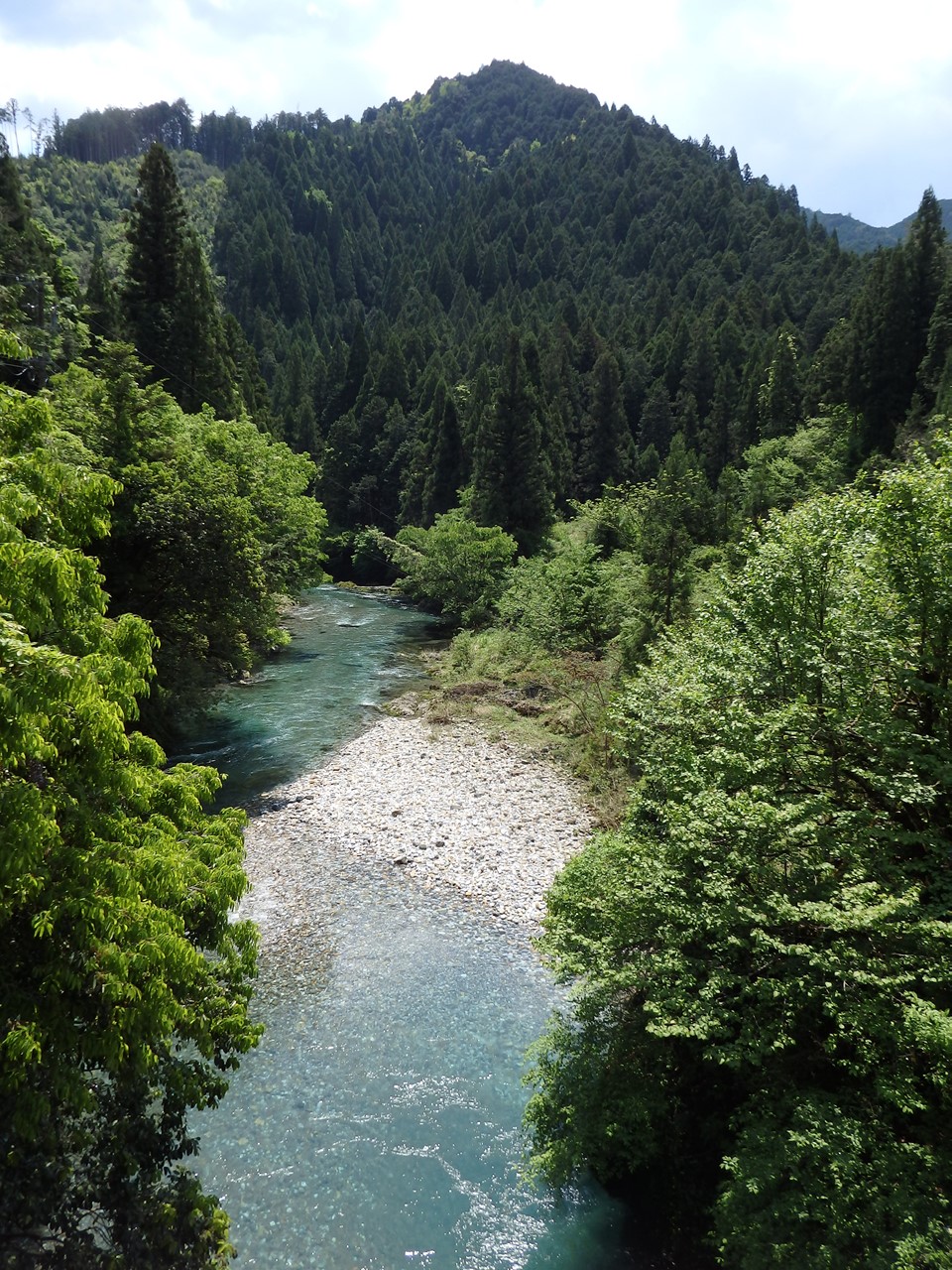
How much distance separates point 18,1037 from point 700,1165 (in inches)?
270

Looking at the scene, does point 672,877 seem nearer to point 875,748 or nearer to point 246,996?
point 875,748

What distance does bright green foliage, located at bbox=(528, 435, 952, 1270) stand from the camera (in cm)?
575

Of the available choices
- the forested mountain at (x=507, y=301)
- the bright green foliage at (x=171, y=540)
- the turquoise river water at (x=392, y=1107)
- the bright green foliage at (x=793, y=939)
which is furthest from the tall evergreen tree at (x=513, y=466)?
the bright green foliage at (x=793, y=939)

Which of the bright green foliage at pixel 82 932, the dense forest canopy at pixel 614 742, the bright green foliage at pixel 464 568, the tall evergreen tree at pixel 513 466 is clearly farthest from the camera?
the tall evergreen tree at pixel 513 466

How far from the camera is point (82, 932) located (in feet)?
16.2

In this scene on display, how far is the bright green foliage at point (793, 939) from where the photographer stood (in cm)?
575

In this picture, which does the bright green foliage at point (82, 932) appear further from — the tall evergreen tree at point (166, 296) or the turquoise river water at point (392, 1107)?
the tall evergreen tree at point (166, 296)

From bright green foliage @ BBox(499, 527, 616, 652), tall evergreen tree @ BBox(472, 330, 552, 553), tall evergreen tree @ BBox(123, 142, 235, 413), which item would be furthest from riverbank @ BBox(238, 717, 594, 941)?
tall evergreen tree @ BBox(472, 330, 552, 553)

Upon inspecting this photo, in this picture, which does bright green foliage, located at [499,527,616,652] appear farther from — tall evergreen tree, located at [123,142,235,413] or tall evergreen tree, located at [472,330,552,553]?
tall evergreen tree, located at [123,142,235,413]

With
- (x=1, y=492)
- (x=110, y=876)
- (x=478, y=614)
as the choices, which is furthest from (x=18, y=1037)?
(x=478, y=614)

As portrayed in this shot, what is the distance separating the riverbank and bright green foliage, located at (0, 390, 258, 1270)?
641 cm

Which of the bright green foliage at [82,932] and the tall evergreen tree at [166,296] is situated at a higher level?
the tall evergreen tree at [166,296]

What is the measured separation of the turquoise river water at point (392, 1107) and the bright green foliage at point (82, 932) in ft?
5.32

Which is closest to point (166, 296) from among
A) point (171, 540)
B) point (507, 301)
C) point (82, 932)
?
point (171, 540)
